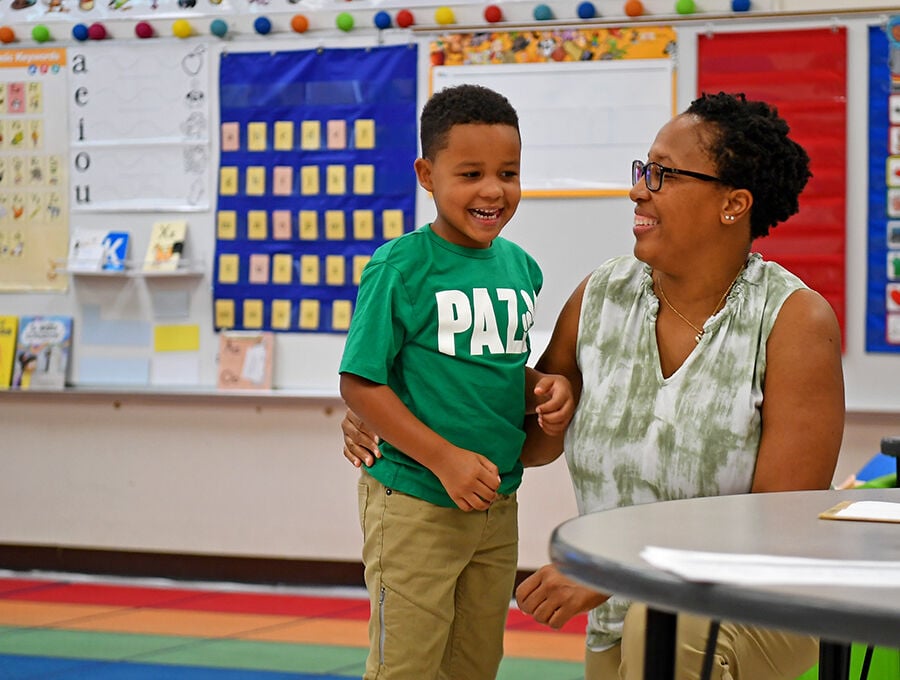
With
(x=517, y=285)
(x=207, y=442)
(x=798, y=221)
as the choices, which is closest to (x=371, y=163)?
(x=207, y=442)

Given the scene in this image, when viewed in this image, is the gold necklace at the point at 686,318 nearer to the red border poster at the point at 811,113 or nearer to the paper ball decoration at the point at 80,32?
the red border poster at the point at 811,113

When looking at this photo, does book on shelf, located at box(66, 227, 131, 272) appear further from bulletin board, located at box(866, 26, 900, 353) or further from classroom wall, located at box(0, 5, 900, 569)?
bulletin board, located at box(866, 26, 900, 353)

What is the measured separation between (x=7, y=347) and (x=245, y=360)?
1.01m

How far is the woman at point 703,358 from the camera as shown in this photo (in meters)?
1.71

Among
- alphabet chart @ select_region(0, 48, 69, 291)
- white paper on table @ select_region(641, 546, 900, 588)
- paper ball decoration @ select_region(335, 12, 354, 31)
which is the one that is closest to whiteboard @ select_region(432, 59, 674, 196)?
paper ball decoration @ select_region(335, 12, 354, 31)

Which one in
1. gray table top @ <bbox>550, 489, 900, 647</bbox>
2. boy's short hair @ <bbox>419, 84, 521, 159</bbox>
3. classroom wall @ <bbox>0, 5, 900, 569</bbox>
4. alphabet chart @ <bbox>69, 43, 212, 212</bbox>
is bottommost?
classroom wall @ <bbox>0, 5, 900, 569</bbox>

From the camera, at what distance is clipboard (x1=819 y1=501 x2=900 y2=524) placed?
1.21 m

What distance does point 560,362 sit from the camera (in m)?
2.04

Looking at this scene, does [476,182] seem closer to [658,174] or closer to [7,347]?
[658,174]

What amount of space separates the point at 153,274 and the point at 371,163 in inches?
36.3

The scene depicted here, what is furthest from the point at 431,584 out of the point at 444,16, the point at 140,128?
the point at 140,128

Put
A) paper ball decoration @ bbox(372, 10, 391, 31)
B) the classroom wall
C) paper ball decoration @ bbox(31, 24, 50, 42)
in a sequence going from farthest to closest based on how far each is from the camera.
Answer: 1. paper ball decoration @ bbox(31, 24, 50, 42)
2. paper ball decoration @ bbox(372, 10, 391, 31)
3. the classroom wall

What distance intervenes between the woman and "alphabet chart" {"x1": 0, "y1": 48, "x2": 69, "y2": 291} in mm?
3328

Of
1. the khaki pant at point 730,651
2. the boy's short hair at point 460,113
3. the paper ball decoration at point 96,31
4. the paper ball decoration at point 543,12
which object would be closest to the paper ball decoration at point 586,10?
the paper ball decoration at point 543,12
